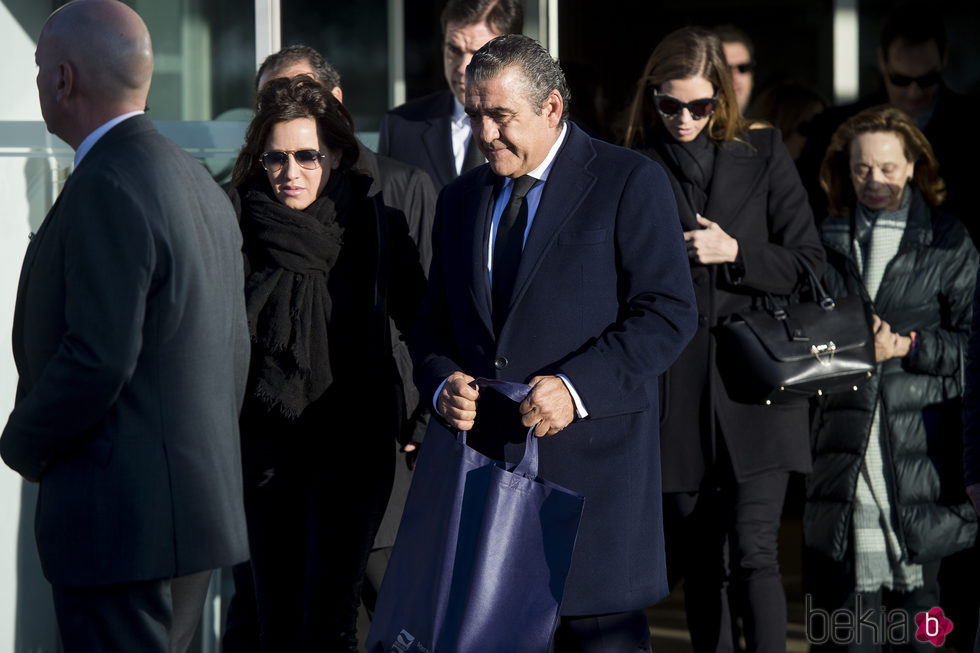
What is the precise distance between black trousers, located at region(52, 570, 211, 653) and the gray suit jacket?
0.16 ft

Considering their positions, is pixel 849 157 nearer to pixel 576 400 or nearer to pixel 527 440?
pixel 576 400

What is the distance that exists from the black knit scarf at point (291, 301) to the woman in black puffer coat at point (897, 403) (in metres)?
1.65

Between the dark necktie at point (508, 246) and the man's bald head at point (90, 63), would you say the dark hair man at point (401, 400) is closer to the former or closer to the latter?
the dark necktie at point (508, 246)

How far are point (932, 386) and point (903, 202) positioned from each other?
60cm

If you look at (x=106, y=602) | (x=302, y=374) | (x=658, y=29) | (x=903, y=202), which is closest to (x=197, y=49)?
(x=302, y=374)

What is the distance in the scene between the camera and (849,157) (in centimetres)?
424

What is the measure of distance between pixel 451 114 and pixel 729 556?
1.72m

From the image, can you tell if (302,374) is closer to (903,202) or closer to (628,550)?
(628,550)

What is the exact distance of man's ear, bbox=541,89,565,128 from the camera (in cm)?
302

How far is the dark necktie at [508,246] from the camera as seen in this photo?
3.02m

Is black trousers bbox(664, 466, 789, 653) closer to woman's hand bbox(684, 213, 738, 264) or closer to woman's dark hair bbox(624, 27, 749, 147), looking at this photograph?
woman's hand bbox(684, 213, 738, 264)

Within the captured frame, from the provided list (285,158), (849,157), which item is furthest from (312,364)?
(849,157)

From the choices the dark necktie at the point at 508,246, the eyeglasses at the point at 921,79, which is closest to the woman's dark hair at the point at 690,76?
the dark necktie at the point at 508,246

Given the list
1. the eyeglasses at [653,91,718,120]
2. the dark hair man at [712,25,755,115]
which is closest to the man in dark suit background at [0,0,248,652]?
the eyeglasses at [653,91,718,120]
